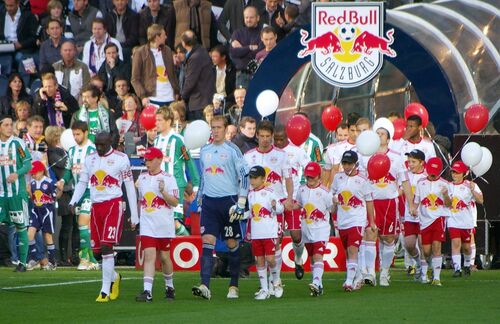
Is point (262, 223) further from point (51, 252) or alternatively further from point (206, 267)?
point (51, 252)

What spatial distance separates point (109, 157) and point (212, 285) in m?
3.23

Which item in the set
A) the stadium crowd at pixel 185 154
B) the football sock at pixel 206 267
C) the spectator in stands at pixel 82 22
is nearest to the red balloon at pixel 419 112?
the stadium crowd at pixel 185 154

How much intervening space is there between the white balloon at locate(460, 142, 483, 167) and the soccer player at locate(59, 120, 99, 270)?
5902mm

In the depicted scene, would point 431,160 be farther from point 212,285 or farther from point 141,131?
point 141,131

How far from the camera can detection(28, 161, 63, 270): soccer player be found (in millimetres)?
25078

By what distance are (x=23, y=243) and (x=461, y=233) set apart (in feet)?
23.2

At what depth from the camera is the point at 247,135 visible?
75.3 feet

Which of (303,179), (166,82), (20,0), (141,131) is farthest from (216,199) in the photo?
(20,0)

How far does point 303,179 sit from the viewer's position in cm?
2200

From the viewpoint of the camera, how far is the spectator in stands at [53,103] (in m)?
27.7

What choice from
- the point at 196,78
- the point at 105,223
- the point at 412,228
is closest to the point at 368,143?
the point at 412,228

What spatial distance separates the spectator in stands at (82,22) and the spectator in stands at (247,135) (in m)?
8.88

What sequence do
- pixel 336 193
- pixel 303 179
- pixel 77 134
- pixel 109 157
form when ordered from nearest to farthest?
pixel 109 157
pixel 336 193
pixel 303 179
pixel 77 134

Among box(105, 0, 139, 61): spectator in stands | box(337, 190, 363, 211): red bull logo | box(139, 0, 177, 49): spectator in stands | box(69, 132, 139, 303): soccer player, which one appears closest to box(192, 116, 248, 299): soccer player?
box(69, 132, 139, 303): soccer player
